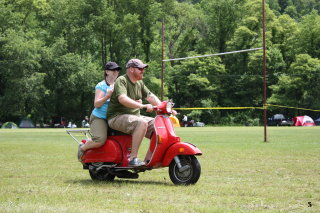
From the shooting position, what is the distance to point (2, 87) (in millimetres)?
65062

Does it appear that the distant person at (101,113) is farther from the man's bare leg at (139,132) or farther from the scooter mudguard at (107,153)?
the man's bare leg at (139,132)

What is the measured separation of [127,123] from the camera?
8047mm

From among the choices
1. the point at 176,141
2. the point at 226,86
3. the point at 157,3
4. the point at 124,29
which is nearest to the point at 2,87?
the point at 124,29

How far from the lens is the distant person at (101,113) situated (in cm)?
830

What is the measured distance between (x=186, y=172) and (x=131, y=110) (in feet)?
3.97

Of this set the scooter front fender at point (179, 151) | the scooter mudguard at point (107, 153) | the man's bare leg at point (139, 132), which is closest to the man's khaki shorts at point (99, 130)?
the scooter mudguard at point (107, 153)

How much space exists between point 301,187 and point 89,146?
3.01 m

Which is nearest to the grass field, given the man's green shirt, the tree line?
the man's green shirt

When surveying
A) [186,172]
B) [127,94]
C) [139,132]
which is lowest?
[186,172]

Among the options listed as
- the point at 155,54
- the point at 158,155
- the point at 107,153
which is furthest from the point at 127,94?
the point at 155,54

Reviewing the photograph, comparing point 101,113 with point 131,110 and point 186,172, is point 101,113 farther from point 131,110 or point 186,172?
point 186,172

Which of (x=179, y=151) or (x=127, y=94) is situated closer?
(x=179, y=151)

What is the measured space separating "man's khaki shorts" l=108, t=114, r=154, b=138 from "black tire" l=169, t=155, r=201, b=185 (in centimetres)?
65

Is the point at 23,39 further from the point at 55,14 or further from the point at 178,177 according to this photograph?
the point at 178,177
